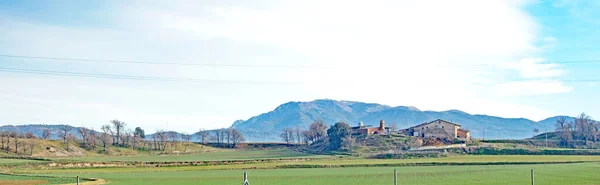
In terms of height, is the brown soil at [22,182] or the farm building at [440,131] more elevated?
the farm building at [440,131]

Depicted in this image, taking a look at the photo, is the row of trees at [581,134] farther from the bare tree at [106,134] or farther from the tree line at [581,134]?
the bare tree at [106,134]

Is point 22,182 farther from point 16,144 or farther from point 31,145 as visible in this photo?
point 16,144

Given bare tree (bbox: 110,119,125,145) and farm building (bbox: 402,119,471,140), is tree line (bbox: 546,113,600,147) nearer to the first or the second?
farm building (bbox: 402,119,471,140)

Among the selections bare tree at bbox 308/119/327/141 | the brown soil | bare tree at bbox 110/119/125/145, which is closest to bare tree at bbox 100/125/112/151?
bare tree at bbox 110/119/125/145

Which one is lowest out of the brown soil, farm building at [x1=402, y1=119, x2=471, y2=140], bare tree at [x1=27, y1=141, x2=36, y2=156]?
the brown soil

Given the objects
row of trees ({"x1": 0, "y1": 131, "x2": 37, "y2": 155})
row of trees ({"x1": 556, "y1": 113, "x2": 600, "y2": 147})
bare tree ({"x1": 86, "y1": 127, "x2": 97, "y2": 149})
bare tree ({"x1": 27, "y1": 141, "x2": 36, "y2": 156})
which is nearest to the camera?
bare tree ({"x1": 27, "y1": 141, "x2": 36, "y2": 156})

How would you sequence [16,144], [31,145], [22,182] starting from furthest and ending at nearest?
[16,144] → [31,145] → [22,182]

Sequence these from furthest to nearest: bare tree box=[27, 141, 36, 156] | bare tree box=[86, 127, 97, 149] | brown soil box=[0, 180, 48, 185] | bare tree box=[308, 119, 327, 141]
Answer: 1. bare tree box=[308, 119, 327, 141]
2. bare tree box=[86, 127, 97, 149]
3. bare tree box=[27, 141, 36, 156]
4. brown soil box=[0, 180, 48, 185]

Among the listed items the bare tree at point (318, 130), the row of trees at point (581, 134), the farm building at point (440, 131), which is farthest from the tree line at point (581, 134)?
the bare tree at point (318, 130)

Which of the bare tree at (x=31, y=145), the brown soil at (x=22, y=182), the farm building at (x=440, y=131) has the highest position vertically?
the farm building at (x=440, y=131)

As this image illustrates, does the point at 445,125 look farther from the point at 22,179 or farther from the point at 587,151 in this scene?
the point at 22,179

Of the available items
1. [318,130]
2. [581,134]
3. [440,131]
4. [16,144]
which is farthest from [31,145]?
[581,134]

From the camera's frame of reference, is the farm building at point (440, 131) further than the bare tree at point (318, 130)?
No

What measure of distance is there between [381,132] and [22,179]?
337 ft
